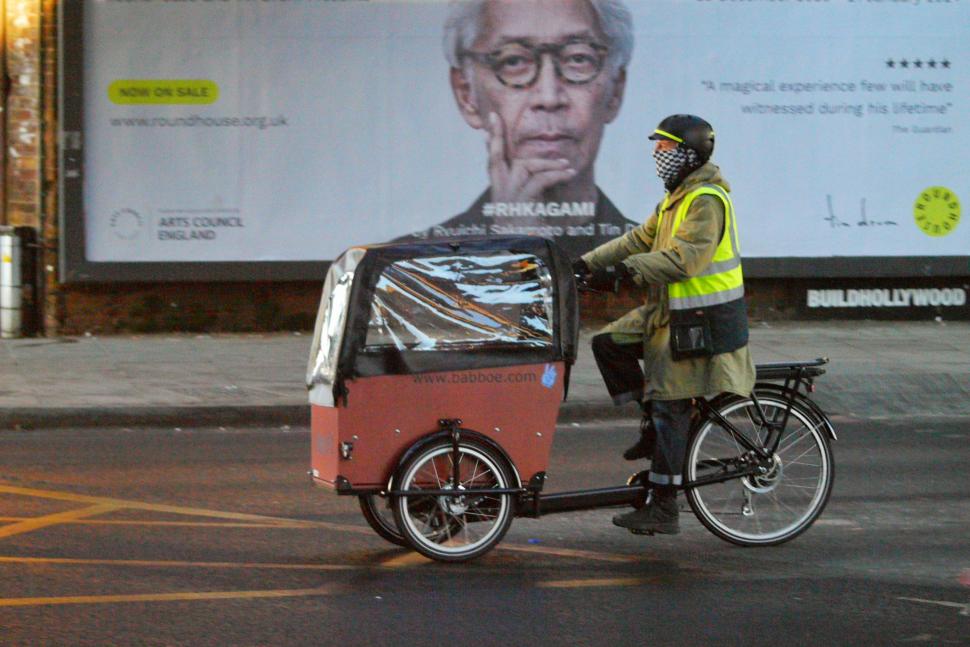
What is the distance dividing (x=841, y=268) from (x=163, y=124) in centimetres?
736

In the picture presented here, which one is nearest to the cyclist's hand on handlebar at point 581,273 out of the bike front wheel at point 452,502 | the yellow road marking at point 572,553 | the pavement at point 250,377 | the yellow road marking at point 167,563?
the bike front wheel at point 452,502

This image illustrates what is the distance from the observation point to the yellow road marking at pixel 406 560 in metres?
6.17

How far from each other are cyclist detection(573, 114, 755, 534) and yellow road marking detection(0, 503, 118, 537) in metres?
2.70

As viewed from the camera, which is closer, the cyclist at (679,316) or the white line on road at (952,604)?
the white line on road at (952,604)

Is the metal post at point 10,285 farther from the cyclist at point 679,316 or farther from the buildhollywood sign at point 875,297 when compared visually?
the cyclist at point 679,316

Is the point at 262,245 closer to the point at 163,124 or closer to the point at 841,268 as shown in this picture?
the point at 163,124

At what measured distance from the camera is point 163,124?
14695 mm

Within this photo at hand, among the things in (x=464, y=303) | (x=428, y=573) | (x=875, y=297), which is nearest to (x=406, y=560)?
(x=428, y=573)

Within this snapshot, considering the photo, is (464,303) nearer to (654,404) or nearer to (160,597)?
(654,404)

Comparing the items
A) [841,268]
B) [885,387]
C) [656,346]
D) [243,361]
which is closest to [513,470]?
[656,346]

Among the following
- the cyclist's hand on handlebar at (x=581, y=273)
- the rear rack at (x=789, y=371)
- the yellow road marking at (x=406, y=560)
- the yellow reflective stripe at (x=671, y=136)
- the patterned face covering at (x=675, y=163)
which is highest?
the yellow reflective stripe at (x=671, y=136)

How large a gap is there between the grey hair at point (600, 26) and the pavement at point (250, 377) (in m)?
3.02

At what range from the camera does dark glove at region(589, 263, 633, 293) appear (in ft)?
20.0
